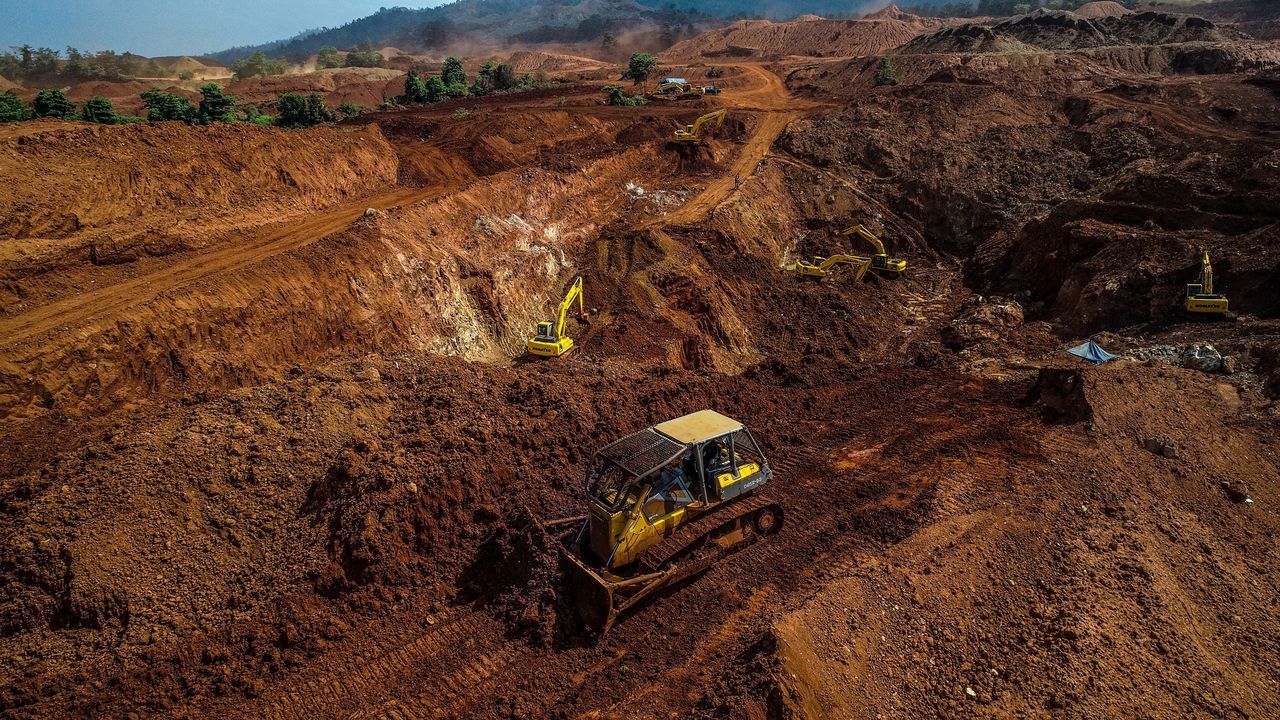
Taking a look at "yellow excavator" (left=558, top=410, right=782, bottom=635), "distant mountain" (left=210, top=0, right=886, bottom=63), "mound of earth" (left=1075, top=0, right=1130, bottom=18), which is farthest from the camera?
"distant mountain" (left=210, top=0, right=886, bottom=63)

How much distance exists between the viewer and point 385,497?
9.43 meters

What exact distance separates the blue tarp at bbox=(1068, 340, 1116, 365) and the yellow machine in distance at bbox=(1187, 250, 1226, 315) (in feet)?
10.5

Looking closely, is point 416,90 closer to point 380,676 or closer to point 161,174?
point 161,174

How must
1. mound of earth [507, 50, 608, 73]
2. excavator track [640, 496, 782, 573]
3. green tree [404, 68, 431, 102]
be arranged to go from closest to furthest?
excavator track [640, 496, 782, 573] < green tree [404, 68, 431, 102] < mound of earth [507, 50, 608, 73]

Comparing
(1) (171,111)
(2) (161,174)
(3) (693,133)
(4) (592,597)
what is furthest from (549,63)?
(4) (592,597)

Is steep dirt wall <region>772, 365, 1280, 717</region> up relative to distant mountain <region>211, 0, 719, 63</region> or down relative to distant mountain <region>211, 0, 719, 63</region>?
down

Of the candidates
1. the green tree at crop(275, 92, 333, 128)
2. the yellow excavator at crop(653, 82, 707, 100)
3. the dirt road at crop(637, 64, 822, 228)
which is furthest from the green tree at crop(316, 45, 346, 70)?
the yellow excavator at crop(653, 82, 707, 100)

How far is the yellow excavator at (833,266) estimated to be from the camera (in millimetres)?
21500

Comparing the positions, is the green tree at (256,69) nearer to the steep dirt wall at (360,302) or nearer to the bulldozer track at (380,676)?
the steep dirt wall at (360,302)

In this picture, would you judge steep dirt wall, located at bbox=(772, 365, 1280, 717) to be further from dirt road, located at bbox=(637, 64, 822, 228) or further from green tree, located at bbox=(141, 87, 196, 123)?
green tree, located at bbox=(141, 87, 196, 123)

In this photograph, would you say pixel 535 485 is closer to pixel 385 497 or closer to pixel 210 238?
pixel 385 497

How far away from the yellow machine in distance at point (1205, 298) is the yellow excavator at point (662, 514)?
14161 mm

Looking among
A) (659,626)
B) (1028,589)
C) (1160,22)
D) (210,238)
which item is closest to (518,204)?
(210,238)

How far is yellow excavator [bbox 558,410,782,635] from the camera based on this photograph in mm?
8227
